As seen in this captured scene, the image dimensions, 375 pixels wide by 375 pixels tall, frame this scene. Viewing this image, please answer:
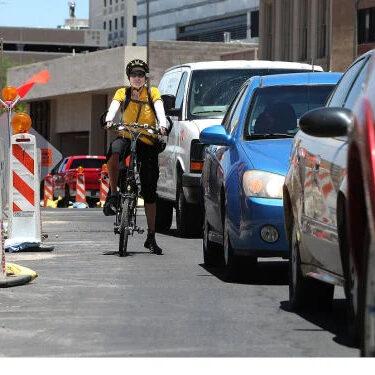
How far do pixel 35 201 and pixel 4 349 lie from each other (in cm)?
887

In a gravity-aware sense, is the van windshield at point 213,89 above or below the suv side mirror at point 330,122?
above

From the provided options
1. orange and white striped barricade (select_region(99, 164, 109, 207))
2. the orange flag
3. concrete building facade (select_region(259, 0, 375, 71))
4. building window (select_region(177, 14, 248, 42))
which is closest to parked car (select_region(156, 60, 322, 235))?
the orange flag

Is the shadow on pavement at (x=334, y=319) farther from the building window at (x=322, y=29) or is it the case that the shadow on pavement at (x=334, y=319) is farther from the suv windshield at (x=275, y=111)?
the building window at (x=322, y=29)

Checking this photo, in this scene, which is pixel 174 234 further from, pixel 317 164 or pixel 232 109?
pixel 317 164

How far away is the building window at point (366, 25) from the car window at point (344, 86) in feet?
145

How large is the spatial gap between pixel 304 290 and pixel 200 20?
136907mm

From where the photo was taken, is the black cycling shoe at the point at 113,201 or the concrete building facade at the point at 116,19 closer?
the black cycling shoe at the point at 113,201

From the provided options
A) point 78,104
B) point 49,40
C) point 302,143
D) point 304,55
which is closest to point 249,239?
point 302,143

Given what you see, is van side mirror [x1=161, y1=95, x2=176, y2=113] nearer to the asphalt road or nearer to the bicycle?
the bicycle

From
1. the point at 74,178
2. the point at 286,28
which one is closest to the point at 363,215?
the point at 74,178

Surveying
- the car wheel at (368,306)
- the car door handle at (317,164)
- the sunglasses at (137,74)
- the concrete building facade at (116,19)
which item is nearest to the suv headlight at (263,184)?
the car door handle at (317,164)

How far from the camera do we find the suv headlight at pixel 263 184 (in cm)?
Result: 1206

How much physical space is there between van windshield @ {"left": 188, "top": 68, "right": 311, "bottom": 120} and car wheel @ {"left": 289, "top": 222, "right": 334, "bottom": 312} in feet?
30.3
